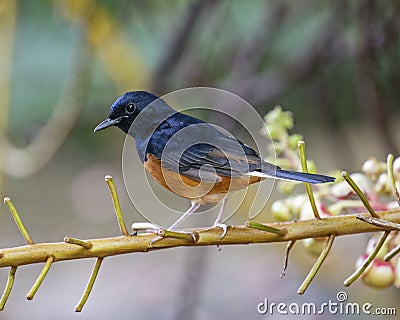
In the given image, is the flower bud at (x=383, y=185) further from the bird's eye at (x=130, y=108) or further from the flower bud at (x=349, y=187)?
the bird's eye at (x=130, y=108)

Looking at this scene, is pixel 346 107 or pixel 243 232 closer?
pixel 243 232

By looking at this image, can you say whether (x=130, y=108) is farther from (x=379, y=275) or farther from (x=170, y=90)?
(x=170, y=90)

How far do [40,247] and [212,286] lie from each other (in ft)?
4.47

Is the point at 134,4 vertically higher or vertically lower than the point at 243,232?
higher

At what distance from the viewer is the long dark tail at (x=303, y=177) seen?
0.41 m

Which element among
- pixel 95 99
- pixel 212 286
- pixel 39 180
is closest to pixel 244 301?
pixel 212 286

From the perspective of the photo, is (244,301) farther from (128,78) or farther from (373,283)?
(373,283)

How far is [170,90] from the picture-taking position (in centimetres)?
120

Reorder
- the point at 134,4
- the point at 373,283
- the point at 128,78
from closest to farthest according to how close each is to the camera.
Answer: the point at 373,283
the point at 128,78
the point at 134,4

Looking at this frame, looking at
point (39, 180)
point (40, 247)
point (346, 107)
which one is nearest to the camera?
point (40, 247)

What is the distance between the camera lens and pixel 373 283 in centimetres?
48

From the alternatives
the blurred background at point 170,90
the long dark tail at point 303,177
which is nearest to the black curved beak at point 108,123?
the long dark tail at point 303,177

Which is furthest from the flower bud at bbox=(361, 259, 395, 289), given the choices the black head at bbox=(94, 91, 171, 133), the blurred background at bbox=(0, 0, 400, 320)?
the blurred background at bbox=(0, 0, 400, 320)

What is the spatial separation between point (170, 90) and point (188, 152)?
73 cm
